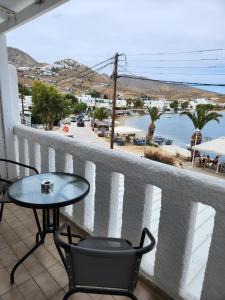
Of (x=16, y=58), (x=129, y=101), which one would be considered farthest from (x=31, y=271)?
(x=129, y=101)

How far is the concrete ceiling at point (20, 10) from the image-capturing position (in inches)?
82.5

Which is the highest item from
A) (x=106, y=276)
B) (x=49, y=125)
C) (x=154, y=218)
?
(x=106, y=276)

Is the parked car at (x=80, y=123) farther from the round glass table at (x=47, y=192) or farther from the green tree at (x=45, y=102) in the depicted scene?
the round glass table at (x=47, y=192)

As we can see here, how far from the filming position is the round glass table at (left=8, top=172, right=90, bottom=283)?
1.53 metres

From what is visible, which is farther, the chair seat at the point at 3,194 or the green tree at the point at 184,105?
the green tree at the point at 184,105

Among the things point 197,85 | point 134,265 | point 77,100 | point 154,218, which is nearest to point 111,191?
point 154,218

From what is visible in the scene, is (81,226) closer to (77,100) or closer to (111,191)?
(111,191)

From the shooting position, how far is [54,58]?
24.5m

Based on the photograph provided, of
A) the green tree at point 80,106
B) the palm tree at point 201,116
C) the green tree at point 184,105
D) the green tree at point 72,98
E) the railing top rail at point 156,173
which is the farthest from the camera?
the green tree at point 80,106

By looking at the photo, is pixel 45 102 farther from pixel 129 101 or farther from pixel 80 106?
pixel 129 101

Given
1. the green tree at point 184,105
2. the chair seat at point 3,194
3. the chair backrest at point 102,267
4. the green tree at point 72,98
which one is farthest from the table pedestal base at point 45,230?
the green tree at point 72,98

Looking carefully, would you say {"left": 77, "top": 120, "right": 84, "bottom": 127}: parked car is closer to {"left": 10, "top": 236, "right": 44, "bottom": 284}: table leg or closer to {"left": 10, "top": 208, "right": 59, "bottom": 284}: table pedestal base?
{"left": 10, "top": 208, "right": 59, "bottom": 284}: table pedestal base

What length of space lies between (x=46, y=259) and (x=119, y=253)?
127 centimetres

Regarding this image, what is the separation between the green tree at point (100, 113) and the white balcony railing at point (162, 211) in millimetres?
35110
